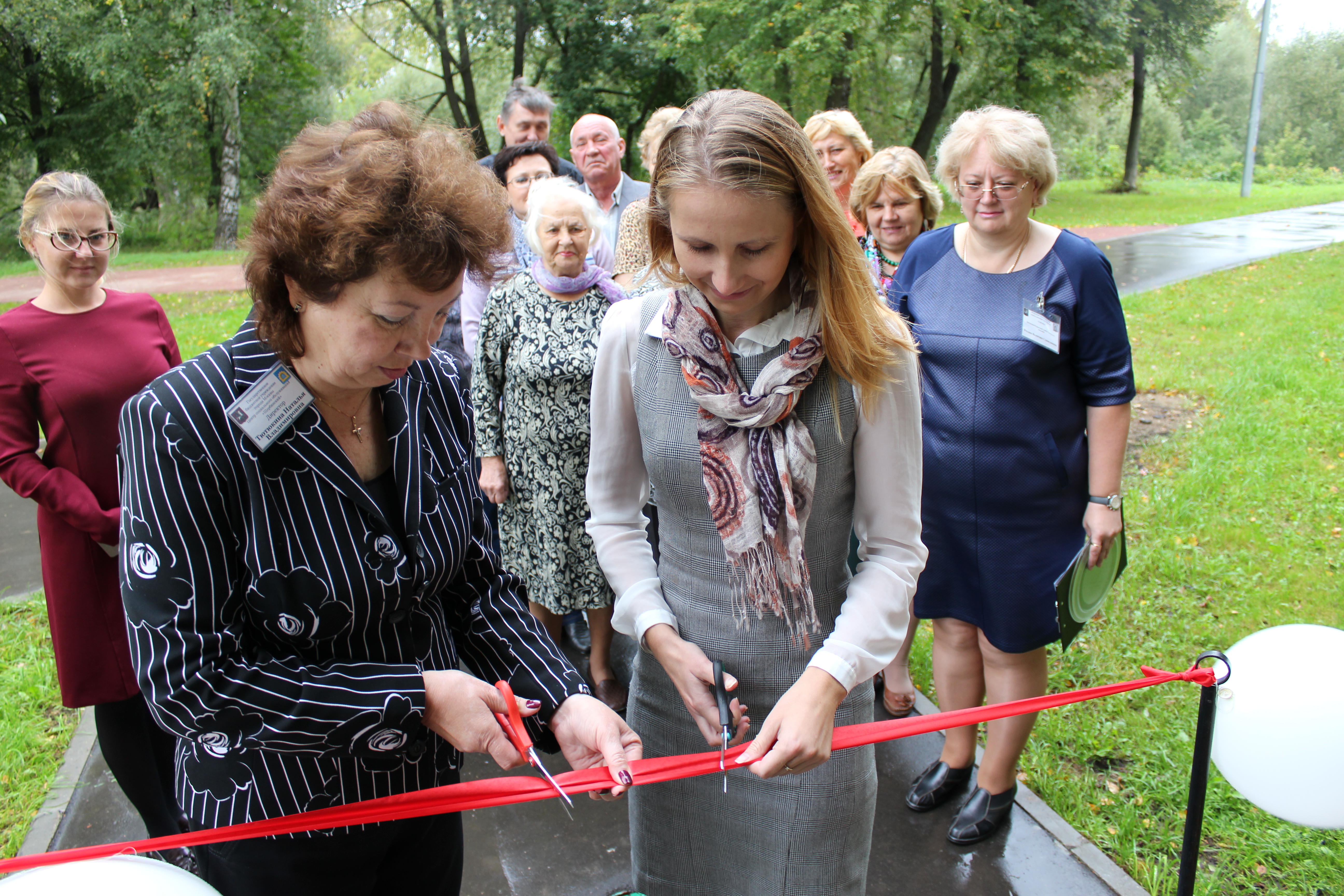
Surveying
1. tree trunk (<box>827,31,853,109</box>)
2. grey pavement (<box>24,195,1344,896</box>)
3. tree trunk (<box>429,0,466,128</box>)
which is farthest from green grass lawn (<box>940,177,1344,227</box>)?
tree trunk (<box>429,0,466,128</box>)

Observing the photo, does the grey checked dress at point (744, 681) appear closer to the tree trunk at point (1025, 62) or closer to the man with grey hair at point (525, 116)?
the man with grey hair at point (525, 116)

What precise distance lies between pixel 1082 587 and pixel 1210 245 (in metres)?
18.1

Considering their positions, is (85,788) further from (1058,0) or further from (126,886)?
(1058,0)

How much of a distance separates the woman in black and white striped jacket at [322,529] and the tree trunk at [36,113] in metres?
31.4

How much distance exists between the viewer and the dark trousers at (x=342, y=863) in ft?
5.08

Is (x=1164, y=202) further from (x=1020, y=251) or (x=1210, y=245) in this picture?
(x=1020, y=251)

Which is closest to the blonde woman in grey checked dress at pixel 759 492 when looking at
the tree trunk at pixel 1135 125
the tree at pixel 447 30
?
the tree at pixel 447 30

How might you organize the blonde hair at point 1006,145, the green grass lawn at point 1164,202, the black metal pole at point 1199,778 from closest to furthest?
the black metal pole at point 1199,778 < the blonde hair at point 1006,145 < the green grass lawn at point 1164,202

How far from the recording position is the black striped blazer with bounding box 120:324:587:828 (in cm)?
132

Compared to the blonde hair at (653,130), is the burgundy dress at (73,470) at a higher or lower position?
lower

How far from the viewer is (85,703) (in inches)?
104

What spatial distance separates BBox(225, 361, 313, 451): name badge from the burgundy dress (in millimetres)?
1634

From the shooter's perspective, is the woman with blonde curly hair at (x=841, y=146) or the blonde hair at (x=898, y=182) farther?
the woman with blonde curly hair at (x=841, y=146)

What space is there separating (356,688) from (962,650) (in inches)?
91.2
